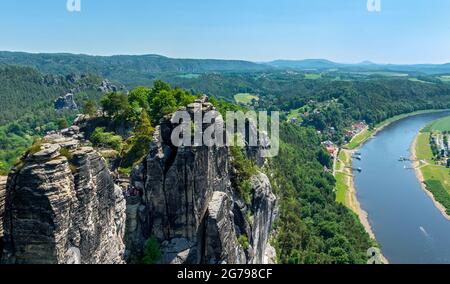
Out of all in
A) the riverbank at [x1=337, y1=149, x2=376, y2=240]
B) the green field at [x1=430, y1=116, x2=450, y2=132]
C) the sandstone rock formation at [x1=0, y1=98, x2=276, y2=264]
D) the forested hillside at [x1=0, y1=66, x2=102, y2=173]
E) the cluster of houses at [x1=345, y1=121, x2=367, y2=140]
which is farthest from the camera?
the green field at [x1=430, y1=116, x2=450, y2=132]

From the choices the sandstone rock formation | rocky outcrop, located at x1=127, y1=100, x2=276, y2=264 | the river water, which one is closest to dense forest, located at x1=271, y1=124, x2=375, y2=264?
the river water

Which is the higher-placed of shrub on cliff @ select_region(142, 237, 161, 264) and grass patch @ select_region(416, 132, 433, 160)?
shrub on cliff @ select_region(142, 237, 161, 264)

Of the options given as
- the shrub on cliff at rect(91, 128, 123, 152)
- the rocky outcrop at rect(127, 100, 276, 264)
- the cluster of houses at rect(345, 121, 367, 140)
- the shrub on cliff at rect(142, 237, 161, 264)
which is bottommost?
the cluster of houses at rect(345, 121, 367, 140)

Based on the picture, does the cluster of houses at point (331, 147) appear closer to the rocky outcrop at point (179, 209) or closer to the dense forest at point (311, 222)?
the dense forest at point (311, 222)

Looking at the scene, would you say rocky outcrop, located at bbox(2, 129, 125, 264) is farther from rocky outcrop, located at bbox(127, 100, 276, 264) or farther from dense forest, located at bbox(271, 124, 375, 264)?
dense forest, located at bbox(271, 124, 375, 264)

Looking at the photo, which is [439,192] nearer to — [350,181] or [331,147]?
[350,181]

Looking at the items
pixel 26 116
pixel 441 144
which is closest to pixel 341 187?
pixel 441 144

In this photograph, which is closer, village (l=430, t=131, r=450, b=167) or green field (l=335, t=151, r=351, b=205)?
green field (l=335, t=151, r=351, b=205)
